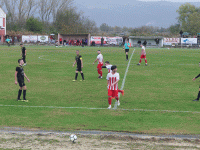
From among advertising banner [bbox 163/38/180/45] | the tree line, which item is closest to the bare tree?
the tree line

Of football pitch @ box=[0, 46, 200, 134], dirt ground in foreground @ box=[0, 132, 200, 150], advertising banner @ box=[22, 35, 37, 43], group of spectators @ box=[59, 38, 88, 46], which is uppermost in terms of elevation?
advertising banner @ box=[22, 35, 37, 43]

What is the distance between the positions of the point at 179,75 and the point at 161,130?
16318mm

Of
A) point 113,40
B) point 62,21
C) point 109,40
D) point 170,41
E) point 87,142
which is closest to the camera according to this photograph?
point 87,142

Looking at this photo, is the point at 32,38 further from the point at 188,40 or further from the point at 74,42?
the point at 188,40

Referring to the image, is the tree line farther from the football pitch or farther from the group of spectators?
the football pitch

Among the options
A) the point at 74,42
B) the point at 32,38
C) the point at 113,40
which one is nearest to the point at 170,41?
the point at 113,40

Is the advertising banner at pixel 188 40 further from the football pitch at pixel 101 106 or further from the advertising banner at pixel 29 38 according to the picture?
the football pitch at pixel 101 106

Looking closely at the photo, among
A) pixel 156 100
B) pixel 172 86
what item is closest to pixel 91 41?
pixel 172 86

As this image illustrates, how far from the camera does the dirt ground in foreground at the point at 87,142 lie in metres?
8.66

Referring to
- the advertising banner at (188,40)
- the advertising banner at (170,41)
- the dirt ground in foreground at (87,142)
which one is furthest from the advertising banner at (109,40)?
the dirt ground in foreground at (87,142)

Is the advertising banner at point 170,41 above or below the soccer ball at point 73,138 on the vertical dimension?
above

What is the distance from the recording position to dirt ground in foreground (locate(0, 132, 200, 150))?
341 inches

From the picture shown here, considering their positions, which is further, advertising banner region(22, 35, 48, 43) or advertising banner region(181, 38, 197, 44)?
advertising banner region(22, 35, 48, 43)

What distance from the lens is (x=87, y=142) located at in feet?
29.8
